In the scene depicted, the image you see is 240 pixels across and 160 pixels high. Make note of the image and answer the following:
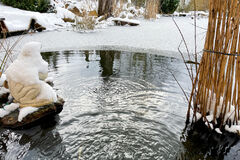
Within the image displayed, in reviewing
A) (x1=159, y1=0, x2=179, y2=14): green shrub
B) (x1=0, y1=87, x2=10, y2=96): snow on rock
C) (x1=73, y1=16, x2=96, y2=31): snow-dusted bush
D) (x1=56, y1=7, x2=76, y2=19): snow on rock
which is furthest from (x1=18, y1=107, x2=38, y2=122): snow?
(x1=159, y1=0, x2=179, y2=14): green shrub

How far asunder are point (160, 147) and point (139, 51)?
2.86m

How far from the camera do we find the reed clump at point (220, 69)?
1240 mm

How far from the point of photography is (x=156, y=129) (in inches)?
63.3

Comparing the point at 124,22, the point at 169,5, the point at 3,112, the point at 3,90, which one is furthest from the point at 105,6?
the point at 3,112

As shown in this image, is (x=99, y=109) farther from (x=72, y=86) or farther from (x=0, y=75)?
(x=0, y=75)

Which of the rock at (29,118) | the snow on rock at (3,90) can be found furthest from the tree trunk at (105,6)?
the rock at (29,118)

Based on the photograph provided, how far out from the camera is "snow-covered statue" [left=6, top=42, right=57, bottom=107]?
1.57 meters

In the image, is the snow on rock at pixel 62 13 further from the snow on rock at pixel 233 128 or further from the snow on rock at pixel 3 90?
the snow on rock at pixel 233 128

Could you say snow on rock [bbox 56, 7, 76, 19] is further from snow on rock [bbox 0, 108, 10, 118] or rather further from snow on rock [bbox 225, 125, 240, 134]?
snow on rock [bbox 225, 125, 240, 134]

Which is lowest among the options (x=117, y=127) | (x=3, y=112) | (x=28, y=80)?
(x=117, y=127)

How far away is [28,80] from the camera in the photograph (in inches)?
61.6

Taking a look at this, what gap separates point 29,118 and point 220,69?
1596 mm

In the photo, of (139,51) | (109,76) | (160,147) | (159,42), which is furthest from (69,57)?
(160,147)

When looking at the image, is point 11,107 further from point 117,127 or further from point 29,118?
point 117,127
